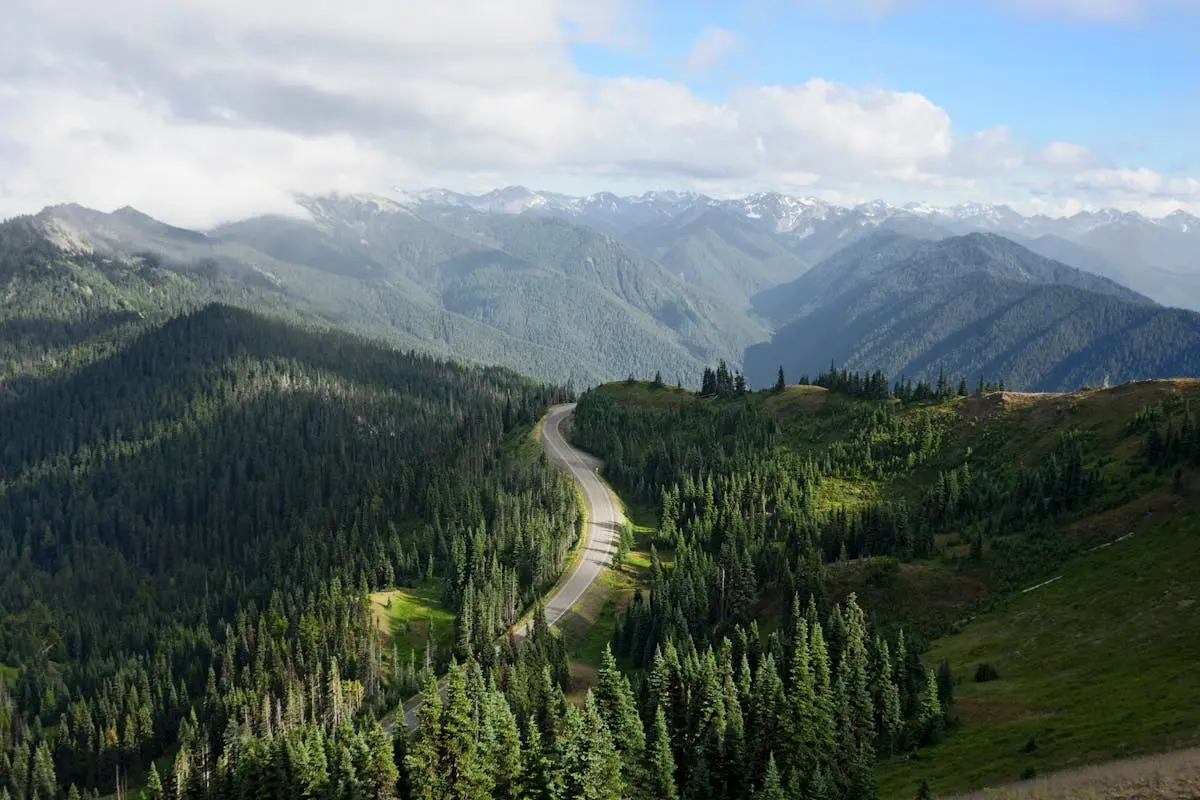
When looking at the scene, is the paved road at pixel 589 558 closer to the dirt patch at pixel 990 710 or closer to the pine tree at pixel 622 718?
the pine tree at pixel 622 718

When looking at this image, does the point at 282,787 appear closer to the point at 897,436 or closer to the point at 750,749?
the point at 750,749

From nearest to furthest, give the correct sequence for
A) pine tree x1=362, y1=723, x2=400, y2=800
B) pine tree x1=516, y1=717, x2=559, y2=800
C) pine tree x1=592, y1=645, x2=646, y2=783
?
pine tree x1=516, y1=717, x2=559, y2=800 → pine tree x1=592, y1=645, x2=646, y2=783 → pine tree x1=362, y1=723, x2=400, y2=800

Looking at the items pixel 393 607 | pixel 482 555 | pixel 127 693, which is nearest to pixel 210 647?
pixel 127 693

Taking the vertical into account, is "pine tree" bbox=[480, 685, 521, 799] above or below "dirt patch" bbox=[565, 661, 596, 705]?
above

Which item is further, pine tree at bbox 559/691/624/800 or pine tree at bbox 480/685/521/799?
pine tree at bbox 480/685/521/799

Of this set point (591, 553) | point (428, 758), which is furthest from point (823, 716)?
point (591, 553)


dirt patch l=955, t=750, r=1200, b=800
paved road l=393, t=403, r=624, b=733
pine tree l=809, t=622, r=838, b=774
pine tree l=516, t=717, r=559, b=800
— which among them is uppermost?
dirt patch l=955, t=750, r=1200, b=800

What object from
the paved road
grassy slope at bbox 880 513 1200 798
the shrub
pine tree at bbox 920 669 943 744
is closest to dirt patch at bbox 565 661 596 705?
the paved road

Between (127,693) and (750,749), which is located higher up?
(750,749)

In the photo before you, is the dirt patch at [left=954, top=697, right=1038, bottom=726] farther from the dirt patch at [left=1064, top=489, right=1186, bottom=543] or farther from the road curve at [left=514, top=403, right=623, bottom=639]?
the road curve at [left=514, top=403, right=623, bottom=639]
